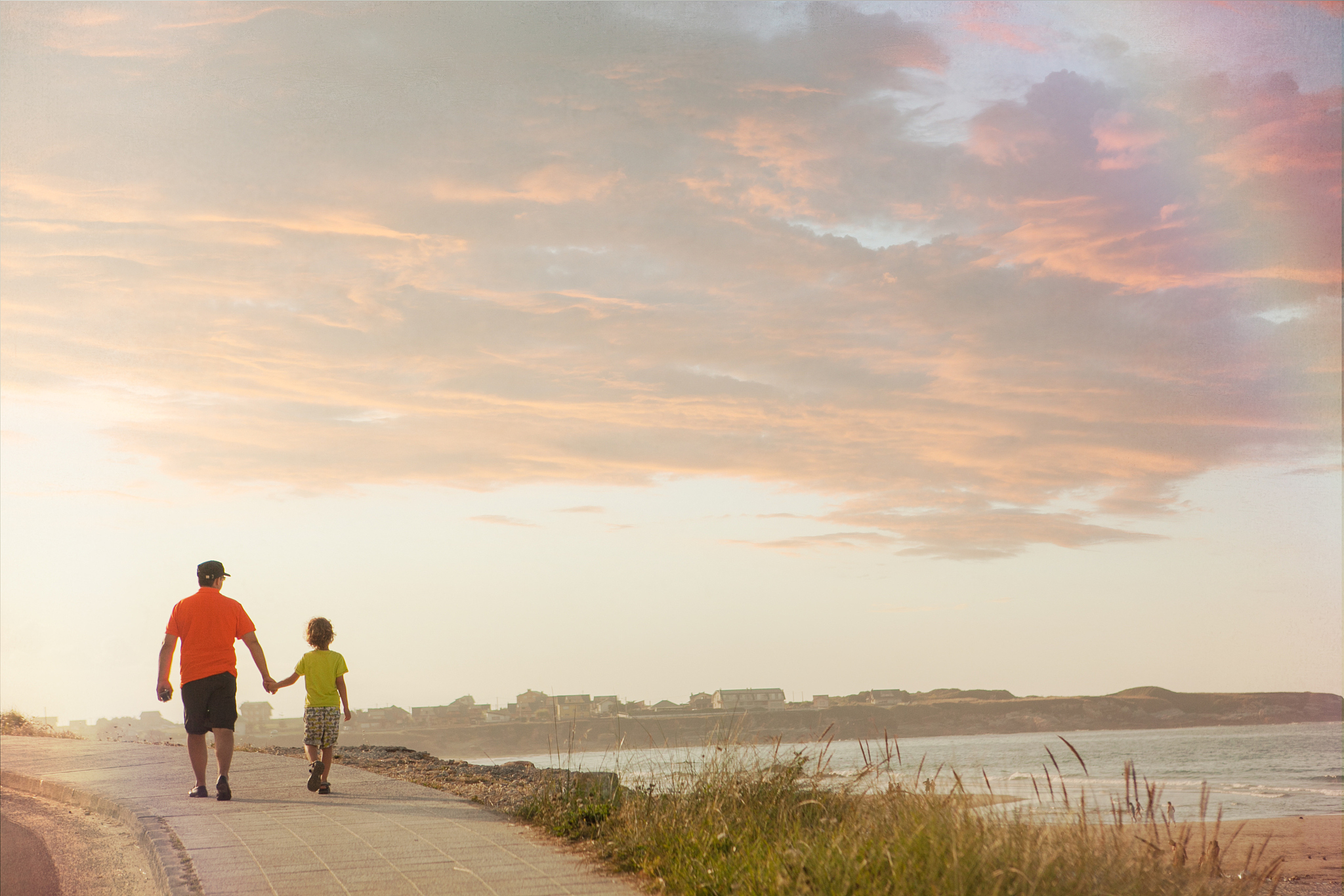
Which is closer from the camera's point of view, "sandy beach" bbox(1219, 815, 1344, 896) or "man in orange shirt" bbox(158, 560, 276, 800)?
"man in orange shirt" bbox(158, 560, 276, 800)

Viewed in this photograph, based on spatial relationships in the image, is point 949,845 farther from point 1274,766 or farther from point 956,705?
point 956,705

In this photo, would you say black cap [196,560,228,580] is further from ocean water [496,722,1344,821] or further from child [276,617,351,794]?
ocean water [496,722,1344,821]

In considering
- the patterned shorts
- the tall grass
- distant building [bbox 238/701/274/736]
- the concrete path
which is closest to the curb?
the concrete path

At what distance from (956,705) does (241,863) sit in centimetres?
15481

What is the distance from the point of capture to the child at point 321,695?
882 cm

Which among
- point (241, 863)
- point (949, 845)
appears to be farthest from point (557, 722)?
point (949, 845)

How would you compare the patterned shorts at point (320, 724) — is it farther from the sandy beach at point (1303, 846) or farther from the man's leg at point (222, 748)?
the sandy beach at point (1303, 846)

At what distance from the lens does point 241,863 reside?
5.91m

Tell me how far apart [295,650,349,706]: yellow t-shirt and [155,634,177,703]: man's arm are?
105 cm

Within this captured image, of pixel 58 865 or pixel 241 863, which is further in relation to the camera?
pixel 58 865

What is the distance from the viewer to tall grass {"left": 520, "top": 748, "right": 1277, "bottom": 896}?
4.59 metres

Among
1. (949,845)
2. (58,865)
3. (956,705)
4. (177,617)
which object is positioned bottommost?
(956,705)

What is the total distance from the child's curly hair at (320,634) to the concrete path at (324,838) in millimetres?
1313

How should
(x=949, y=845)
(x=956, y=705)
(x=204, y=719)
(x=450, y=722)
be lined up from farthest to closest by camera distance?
(x=956, y=705), (x=450, y=722), (x=204, y=719), (x=949, y=845)
